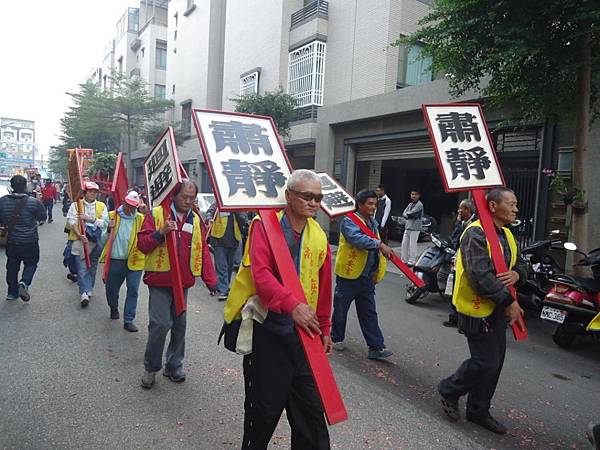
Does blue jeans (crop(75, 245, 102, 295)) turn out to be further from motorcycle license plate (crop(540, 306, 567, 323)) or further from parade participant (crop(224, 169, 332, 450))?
motorcycle license plate (crop(540, 306, 567, 323))

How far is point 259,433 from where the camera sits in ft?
7.85

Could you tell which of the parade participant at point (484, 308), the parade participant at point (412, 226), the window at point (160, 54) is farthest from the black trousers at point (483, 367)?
the window at point (160, 54)

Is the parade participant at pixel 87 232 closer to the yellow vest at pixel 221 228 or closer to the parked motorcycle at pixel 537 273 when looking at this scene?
the yellow vest at pixel 221 228

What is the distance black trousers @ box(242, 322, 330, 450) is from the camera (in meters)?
2.34

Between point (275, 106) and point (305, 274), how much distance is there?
13.2 m

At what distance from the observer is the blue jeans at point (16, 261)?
6.11m

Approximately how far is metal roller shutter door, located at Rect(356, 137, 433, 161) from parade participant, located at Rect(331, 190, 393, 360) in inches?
293

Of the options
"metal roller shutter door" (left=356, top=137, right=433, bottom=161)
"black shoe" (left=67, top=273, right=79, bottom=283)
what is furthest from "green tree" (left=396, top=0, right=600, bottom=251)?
"black shoe" (left=67, top=273, right=79, bottom=283)

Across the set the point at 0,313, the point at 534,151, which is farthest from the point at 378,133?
the point at 0,313

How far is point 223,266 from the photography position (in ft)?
23.1

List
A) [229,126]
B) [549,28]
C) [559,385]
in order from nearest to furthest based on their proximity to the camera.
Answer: [229,126]
[559,385]
[549,28]

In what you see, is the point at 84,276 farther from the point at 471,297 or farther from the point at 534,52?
the point at 534,52

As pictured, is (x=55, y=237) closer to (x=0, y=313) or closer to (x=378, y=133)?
(x=0, y=313)

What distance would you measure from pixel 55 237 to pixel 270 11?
10929 millimetres
